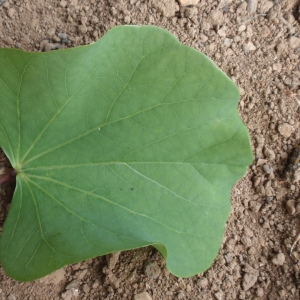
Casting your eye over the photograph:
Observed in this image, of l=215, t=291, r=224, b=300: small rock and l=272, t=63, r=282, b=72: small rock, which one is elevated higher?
l=272, t=63, r=282, b=72: small rock

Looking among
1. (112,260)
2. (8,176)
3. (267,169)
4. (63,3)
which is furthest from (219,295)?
(63,3)

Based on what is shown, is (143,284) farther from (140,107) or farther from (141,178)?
(140,107)

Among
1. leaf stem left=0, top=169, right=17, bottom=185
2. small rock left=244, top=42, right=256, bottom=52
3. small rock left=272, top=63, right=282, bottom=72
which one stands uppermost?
small rock left=244, top=42, right=256, bottom=52

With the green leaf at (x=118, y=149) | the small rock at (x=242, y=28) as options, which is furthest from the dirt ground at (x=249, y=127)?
the green leaf at (x=118, y=149)

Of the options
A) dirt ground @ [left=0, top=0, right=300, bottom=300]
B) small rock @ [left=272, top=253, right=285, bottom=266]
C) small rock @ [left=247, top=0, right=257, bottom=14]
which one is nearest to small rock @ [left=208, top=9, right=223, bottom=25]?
dirt ground @ [left=0, top=0, right=300, bottom=300]

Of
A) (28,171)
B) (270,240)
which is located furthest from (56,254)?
(270,240)

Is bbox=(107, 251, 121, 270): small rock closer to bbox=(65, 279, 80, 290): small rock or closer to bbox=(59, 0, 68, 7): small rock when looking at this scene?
bbox=(65, 279, 80, 290): small rock

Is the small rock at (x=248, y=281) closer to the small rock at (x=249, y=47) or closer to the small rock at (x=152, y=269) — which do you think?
the small rock at (x=152, y=269)
